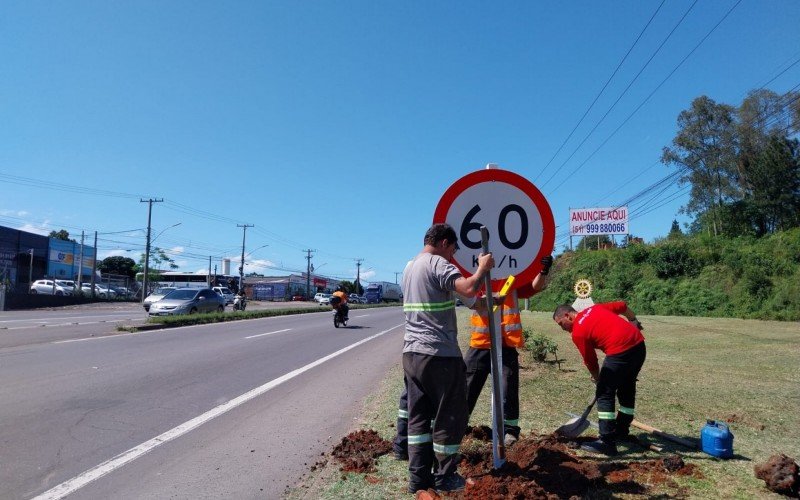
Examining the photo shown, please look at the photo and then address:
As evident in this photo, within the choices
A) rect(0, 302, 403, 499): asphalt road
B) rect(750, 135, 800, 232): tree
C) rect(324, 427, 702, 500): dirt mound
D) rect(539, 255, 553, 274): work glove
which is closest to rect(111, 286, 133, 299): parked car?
rect(0, 302, 403, 499): asphalt road

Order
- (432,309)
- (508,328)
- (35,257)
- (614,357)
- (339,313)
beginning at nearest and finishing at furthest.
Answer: (432,309), (508,328), (614,357), (339,313), (35,257)

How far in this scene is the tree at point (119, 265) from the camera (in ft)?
314

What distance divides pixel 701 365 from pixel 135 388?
Answer: 988 centimetres

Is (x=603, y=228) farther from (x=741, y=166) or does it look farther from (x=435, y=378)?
(x=435, y=378)

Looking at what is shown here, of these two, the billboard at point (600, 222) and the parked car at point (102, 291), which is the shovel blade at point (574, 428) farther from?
the parked car at point (102, 291)

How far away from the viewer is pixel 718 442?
14.1ft

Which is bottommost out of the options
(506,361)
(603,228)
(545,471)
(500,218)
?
(545,471)

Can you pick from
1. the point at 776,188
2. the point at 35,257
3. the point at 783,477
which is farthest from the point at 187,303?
the point at 35,257

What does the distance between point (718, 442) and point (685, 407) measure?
7.56 feet

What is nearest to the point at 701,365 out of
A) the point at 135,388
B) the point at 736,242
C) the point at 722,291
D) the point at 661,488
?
the point at 661,488

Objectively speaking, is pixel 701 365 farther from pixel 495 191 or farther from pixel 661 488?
pixel 495 191

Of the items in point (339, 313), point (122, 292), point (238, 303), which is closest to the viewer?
point (339, 313)

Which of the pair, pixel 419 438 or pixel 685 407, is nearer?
pixel 419 438

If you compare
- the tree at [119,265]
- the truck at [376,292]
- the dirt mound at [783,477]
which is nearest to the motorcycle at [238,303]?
the dirt mound at [783,477]
